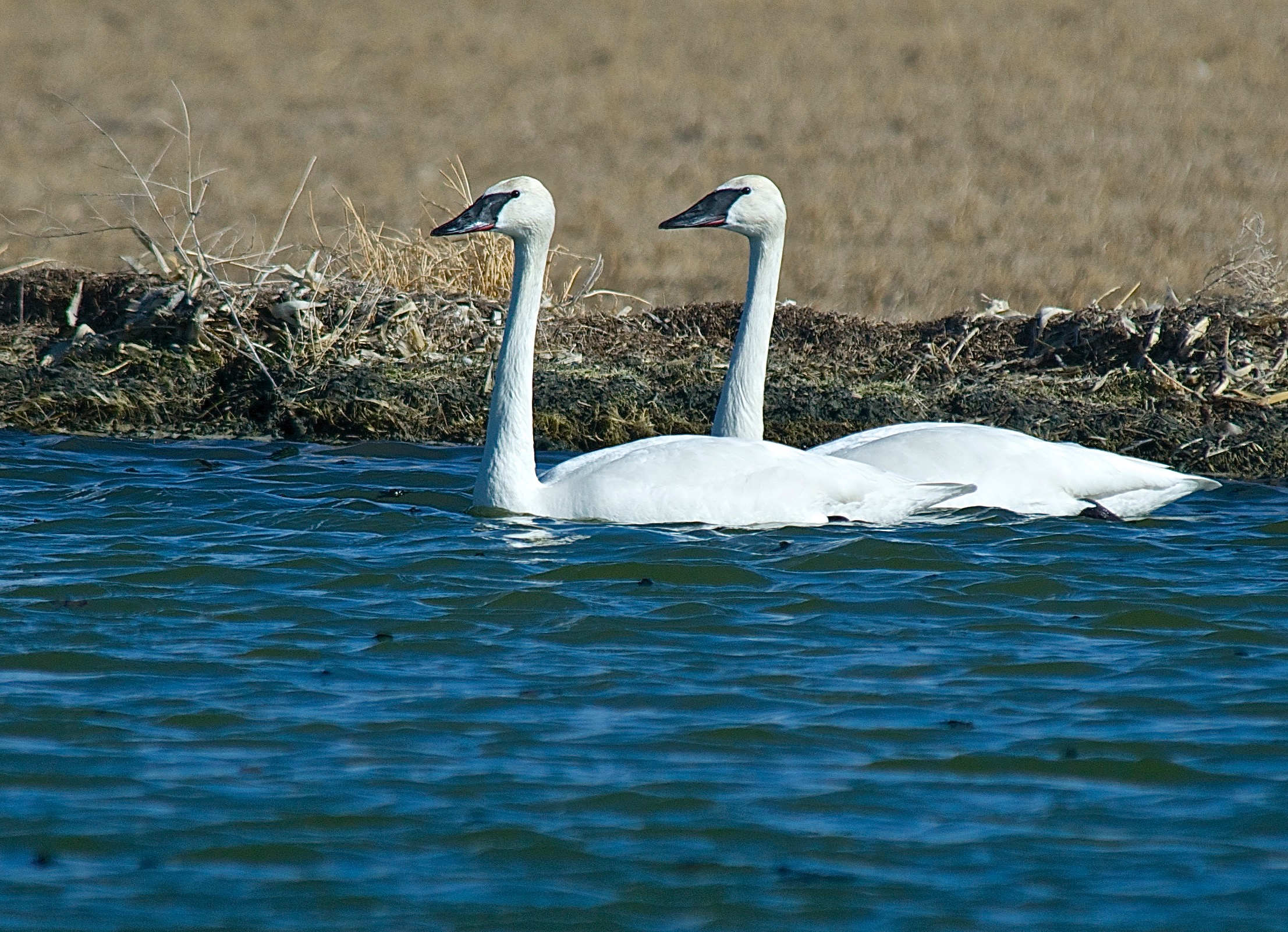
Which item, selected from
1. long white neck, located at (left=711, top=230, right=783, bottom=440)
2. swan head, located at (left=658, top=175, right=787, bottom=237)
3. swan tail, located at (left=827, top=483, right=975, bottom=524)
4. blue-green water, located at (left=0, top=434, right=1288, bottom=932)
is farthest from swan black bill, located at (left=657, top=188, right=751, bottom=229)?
blue-green water, located at (left=0, top=434, right=1288, bottom=932)

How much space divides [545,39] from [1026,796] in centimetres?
1990

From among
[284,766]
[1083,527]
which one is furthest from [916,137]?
[284,766]

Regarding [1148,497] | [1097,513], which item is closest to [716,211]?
[1097,513]

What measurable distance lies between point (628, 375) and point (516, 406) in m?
2.55

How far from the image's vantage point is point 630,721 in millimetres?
5277

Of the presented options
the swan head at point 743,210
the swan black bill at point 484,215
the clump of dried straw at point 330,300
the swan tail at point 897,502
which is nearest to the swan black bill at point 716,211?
the swan head at point 743,210

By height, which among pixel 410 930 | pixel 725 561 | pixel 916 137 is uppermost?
pixel 916 137

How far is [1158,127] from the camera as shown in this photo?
1844cm

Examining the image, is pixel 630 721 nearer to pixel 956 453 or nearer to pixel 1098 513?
pixel 956 453

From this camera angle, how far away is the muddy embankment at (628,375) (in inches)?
378

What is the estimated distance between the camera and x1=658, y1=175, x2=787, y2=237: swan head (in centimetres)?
842

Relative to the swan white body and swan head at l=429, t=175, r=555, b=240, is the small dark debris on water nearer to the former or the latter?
the swan white body

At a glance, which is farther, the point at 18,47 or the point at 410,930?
the point at 18,47

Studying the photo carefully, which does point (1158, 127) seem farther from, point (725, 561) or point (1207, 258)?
point (725, 561)
